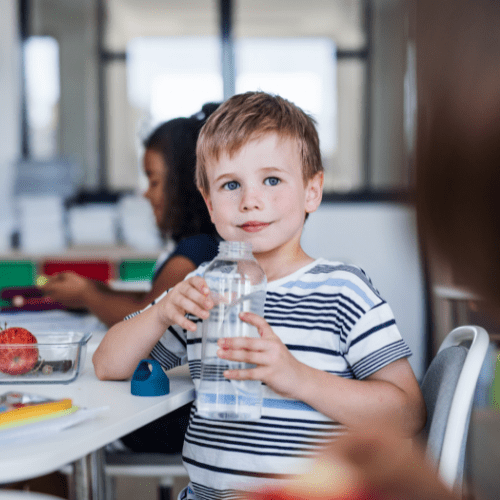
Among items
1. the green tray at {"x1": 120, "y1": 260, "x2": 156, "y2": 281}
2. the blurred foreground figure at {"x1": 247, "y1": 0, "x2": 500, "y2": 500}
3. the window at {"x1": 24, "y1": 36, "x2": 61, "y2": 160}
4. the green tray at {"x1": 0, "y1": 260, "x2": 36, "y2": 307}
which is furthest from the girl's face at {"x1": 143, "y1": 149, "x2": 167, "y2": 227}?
the window at {"x1": 24, "y1": 36, "x2": 61, "y2": 160}

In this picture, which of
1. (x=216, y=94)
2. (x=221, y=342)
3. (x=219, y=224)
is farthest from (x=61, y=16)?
(x=221, y=342)

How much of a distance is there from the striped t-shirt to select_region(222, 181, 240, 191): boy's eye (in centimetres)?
16

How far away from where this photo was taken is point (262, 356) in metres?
0.69

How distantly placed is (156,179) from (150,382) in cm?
91

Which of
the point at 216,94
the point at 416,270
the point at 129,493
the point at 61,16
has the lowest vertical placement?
the point at 129,493

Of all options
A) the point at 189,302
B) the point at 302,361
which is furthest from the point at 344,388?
the point at 189,302

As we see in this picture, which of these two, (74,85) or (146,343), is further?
A: (74,85)

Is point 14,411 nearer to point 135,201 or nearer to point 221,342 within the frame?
point 221,342

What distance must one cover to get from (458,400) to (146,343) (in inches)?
17.5

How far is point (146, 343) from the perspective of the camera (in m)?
0.87

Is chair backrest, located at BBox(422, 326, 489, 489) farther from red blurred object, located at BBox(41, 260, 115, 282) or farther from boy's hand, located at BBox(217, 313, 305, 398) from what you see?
red blurred object, located at BBox(41, 260, 115, 282)

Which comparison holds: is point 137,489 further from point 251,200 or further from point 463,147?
point 463,147

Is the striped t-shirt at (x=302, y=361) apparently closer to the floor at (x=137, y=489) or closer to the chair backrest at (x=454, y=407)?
the chair backrest at (x=454, y=407)

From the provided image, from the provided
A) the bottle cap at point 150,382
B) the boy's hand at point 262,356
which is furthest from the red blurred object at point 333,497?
the bottle cap at point 150,382
